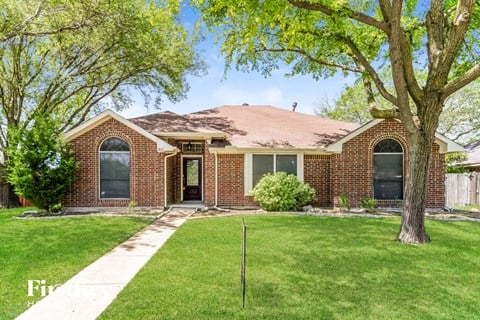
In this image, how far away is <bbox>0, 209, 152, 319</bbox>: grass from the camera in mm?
4957

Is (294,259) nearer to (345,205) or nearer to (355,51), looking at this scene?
(355,51)

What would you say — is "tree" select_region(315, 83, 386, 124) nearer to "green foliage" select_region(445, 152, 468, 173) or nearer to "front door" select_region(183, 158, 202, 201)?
"green foliage" select_region(445, 152, 468, 173)

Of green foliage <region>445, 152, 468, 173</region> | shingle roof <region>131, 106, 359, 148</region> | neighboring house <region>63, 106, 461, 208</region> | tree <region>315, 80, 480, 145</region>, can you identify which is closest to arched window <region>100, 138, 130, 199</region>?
neighboring house <region>63, 106, 461, 208</region>

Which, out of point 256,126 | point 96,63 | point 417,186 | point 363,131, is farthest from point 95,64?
point 417,186

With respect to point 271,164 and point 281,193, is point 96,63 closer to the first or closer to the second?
point 271,164

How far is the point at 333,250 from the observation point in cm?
727

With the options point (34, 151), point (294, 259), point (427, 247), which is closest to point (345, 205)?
point (427, 247)

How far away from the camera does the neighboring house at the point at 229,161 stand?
13.3 metres

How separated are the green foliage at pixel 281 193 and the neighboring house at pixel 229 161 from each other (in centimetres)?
120

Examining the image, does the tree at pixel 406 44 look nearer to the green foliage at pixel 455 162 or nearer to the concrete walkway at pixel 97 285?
the concrete walkway at pixel 97 285

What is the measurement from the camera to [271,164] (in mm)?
14633

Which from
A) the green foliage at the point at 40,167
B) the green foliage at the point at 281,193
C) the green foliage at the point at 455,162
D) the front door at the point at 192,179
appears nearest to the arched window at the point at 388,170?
the green foliage at the point at 281,193

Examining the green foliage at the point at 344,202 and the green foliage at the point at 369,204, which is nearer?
the green foliage at the point at 369,204

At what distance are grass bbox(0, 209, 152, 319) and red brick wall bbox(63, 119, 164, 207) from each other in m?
2.18
